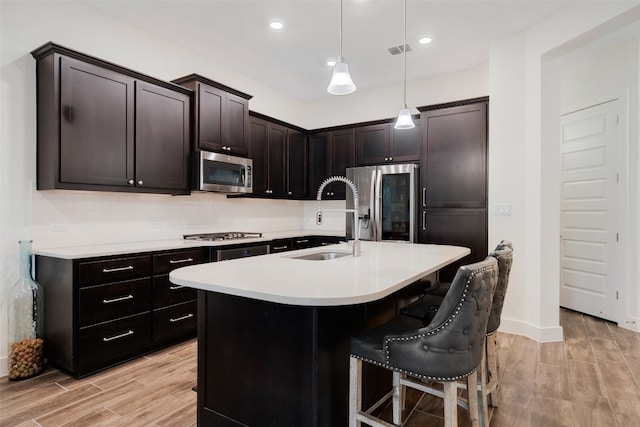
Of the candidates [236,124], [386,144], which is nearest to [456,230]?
[386,144]

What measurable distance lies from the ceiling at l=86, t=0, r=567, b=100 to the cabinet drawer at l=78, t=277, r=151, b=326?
2412mm

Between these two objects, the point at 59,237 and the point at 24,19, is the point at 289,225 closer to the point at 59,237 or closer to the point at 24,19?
the point at 59,237

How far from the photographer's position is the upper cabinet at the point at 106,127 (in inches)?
105

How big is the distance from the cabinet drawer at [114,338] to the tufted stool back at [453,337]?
7.51 feet

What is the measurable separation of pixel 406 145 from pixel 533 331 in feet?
8.19

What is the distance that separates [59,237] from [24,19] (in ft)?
5.59

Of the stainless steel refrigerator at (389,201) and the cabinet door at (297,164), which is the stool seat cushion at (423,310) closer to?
the stainless steel refrigerator at (389,201)

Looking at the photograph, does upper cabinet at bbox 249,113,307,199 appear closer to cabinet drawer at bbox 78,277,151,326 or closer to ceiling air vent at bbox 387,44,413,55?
ceiling air vent at bbox 387,44,413,55

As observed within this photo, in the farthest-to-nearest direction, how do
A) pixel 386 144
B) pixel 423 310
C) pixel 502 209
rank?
pixel 386 144 < pixel 502 209 < pixel 423 310

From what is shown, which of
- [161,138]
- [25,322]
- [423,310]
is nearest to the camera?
[423,310]

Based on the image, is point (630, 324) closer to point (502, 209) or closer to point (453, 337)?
→ point (502, 209)

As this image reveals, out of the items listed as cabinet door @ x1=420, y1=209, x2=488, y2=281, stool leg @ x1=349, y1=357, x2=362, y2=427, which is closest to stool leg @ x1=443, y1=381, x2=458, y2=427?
stool leg @ x1=349, y1=357, x2=362, y2=427

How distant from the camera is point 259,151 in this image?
4.63 meters

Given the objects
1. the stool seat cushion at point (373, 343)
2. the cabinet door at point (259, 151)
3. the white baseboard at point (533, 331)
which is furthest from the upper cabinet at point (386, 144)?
the stool seat cushion at point (373, 343)
